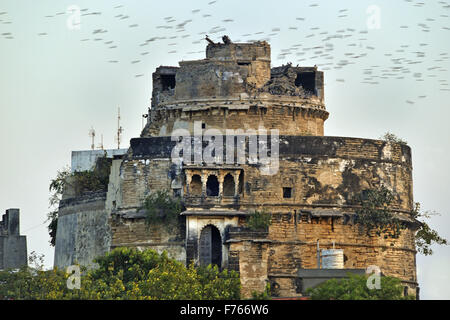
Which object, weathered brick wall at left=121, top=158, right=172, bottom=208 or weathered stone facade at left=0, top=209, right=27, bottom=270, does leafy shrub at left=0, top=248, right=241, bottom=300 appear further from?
weathered stone facade at left=0, top=209, right=27, bottom=270

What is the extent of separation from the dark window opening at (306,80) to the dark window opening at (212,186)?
728 centimetres

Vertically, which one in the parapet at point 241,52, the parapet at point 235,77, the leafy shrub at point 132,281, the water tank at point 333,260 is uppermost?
the parapet at point 241,52

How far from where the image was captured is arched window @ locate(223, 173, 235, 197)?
4509cm

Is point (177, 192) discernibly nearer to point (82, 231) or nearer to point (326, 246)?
point (326, 246)

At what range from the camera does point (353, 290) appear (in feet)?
114

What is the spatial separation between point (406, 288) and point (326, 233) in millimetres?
3639

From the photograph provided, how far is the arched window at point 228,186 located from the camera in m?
45.1

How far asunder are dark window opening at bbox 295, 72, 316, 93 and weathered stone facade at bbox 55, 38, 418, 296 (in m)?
2.82

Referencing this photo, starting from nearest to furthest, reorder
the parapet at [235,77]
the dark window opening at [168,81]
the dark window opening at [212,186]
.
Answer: the dark window opening at [212,186], the parapet at [235,77], the dark window opening at [168,81]

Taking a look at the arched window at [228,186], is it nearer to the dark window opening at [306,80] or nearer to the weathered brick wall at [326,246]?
the weathered brick wall at [326,246]

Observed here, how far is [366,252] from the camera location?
1790 inches

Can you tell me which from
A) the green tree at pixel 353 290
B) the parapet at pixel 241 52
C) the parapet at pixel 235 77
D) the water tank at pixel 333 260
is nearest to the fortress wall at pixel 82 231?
the parapet at pixel 235 77

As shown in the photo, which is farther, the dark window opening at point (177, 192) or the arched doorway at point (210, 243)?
the dark window opening at point (177, 192)

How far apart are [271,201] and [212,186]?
228 cm
